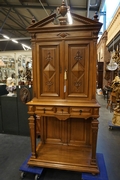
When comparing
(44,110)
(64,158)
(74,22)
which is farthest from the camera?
(64,158)

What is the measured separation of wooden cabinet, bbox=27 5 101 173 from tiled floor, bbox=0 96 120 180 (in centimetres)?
18

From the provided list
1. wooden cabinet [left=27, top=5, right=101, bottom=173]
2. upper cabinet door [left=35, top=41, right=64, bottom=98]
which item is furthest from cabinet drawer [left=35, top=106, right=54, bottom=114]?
upper cabinet door [left=35, top=41, right=64, bottom=98]

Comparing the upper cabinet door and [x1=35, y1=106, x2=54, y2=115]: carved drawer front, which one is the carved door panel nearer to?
the upper cabinet door

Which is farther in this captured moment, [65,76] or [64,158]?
[64,158]

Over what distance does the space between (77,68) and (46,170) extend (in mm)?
1620

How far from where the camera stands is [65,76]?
183 cm

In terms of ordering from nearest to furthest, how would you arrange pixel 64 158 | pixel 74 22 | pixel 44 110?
pixel 74 22
pixel 44 110
pixel 64 158

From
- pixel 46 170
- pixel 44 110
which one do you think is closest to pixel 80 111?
pixel 44 110

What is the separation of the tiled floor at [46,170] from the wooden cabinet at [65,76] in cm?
18

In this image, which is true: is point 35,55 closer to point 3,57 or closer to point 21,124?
point 21,124

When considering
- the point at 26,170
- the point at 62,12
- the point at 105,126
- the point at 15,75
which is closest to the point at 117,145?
the point at 105,126

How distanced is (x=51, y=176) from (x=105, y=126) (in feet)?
7.74

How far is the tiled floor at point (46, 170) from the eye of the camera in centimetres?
191

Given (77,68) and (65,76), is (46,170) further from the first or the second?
(77,68)
